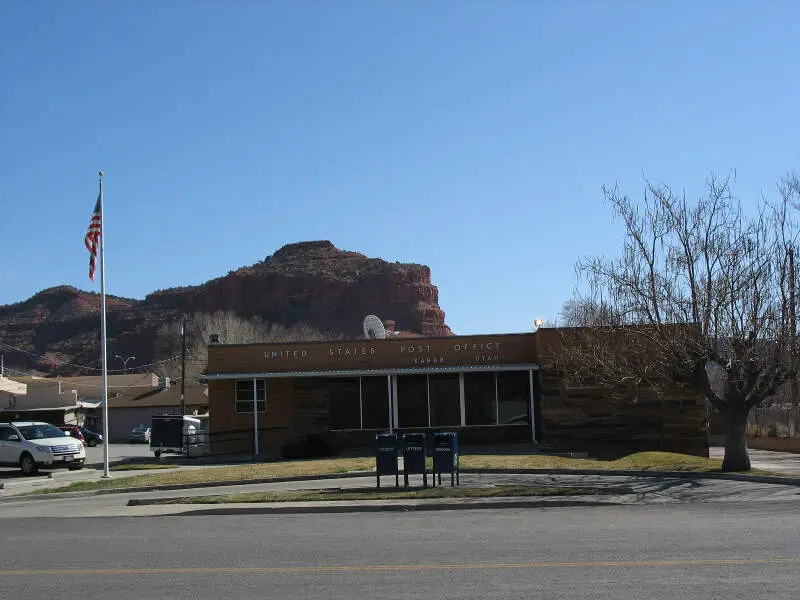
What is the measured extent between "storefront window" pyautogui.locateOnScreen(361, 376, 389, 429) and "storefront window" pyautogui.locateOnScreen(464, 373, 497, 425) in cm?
293

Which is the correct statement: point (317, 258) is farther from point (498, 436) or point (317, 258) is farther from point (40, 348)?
point (498, 436)

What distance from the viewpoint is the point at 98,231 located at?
2527cm

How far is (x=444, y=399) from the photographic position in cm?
3172

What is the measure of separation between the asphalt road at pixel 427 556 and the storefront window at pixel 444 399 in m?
16.8

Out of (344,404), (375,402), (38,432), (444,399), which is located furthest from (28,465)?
(444,399)

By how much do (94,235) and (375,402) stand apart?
11.8m

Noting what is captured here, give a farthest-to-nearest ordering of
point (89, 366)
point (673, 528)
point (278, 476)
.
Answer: point (89, 366), point (278, 476), point (673, 528)

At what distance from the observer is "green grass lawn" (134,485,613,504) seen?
16578 millimetres

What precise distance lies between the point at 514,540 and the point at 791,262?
11986mm

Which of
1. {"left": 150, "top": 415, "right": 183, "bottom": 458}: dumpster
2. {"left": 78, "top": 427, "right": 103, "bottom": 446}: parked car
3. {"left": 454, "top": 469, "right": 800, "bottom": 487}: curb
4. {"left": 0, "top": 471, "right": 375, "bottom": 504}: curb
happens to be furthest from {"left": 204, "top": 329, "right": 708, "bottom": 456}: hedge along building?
{"left": 78, "top": 427, "right": 103, "bottom": 446}: parked car

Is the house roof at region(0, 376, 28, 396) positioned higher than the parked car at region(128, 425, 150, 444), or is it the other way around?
the house roof at region(0, 376, 28, 396)

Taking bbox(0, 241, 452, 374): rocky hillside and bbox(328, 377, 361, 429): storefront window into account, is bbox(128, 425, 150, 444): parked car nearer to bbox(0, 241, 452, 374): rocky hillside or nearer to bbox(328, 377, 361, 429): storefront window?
bbox(328, 377, 361, 429): storefront window

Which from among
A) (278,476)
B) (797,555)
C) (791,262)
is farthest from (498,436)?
(797,555)

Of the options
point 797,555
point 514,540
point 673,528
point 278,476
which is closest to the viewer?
point 797,555
